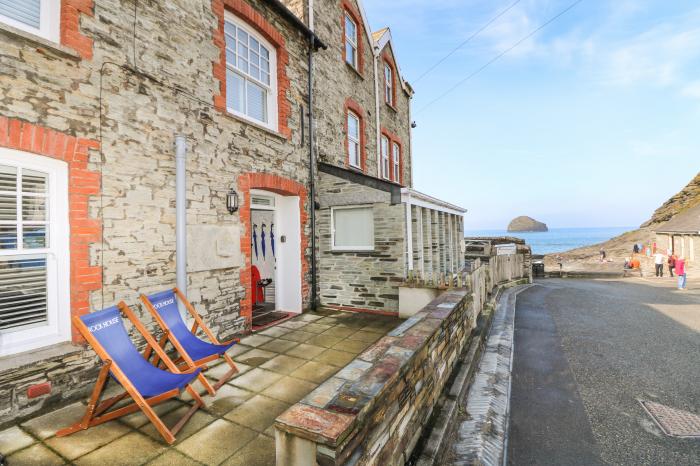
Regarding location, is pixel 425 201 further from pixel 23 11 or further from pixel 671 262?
pixel 671 262

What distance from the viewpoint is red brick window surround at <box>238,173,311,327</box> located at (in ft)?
18.7

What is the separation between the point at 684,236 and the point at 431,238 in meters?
23.0

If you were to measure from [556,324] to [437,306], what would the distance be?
5.52 m

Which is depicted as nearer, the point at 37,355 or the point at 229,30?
the point at 37,355

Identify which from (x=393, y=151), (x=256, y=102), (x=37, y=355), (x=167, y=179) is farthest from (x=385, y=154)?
(x=37, y=355)

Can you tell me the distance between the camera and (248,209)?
5.81 metres

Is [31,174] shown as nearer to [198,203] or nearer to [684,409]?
[198,203]

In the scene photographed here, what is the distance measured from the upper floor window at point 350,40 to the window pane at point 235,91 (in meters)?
5.03

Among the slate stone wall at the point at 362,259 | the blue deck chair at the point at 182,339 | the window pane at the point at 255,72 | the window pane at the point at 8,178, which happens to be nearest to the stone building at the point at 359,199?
the slate stone wall at the point at 362,259

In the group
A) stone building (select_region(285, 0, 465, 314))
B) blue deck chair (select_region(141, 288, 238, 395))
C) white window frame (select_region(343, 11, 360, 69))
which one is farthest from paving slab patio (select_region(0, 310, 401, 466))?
white window frame (select_region(343, 11, 360, 69))

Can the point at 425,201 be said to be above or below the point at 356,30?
below

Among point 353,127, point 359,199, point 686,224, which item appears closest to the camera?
point 359,199

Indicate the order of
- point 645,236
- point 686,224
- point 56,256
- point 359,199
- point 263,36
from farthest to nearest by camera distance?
point 645,236 → point 686,224 → point 359,199 → point 263,36 → point 56,256

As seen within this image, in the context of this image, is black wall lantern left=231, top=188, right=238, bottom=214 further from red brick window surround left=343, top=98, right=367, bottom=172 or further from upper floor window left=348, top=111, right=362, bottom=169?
upper floor window left=348, top=111, right=362, bottom=169
